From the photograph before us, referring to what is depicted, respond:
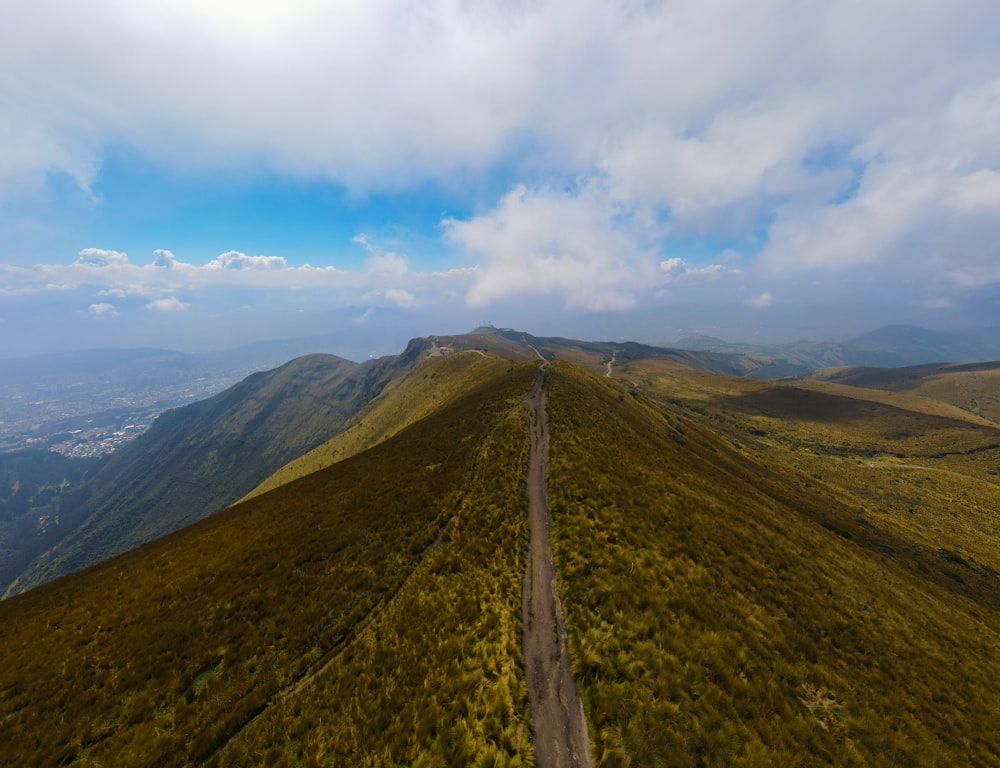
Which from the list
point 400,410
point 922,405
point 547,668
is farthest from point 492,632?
point 922,405

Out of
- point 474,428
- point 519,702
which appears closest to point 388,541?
point 519,702

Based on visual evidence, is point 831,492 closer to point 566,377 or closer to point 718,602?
point 566,377

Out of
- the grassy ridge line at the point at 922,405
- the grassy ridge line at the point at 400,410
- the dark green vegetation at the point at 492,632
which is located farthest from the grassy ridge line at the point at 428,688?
the grassy ridge line at the point at 922,405

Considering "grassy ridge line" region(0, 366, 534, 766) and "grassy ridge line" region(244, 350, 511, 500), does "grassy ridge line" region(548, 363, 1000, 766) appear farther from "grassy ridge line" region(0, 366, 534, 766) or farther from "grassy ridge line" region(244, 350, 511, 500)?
"grassy ridge line" region(244, 350, 511, 500)

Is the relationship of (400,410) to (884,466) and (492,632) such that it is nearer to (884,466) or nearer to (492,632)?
(492,632)

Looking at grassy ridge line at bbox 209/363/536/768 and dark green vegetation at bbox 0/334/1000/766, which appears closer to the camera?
grassy ridge line at bbox 209/363/536/768

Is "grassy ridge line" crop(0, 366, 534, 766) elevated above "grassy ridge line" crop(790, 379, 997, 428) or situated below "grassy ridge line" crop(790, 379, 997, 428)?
above

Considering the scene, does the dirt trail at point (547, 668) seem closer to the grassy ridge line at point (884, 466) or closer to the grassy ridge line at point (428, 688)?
the grassy ridge line at point (428, 688)

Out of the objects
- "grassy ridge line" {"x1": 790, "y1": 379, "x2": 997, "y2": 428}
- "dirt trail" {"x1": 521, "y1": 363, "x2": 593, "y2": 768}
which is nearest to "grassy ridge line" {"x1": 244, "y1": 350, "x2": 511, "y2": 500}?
"dirt trail" {"x1": 521, "y1": 363, "x2": 593, "y2": 768}
